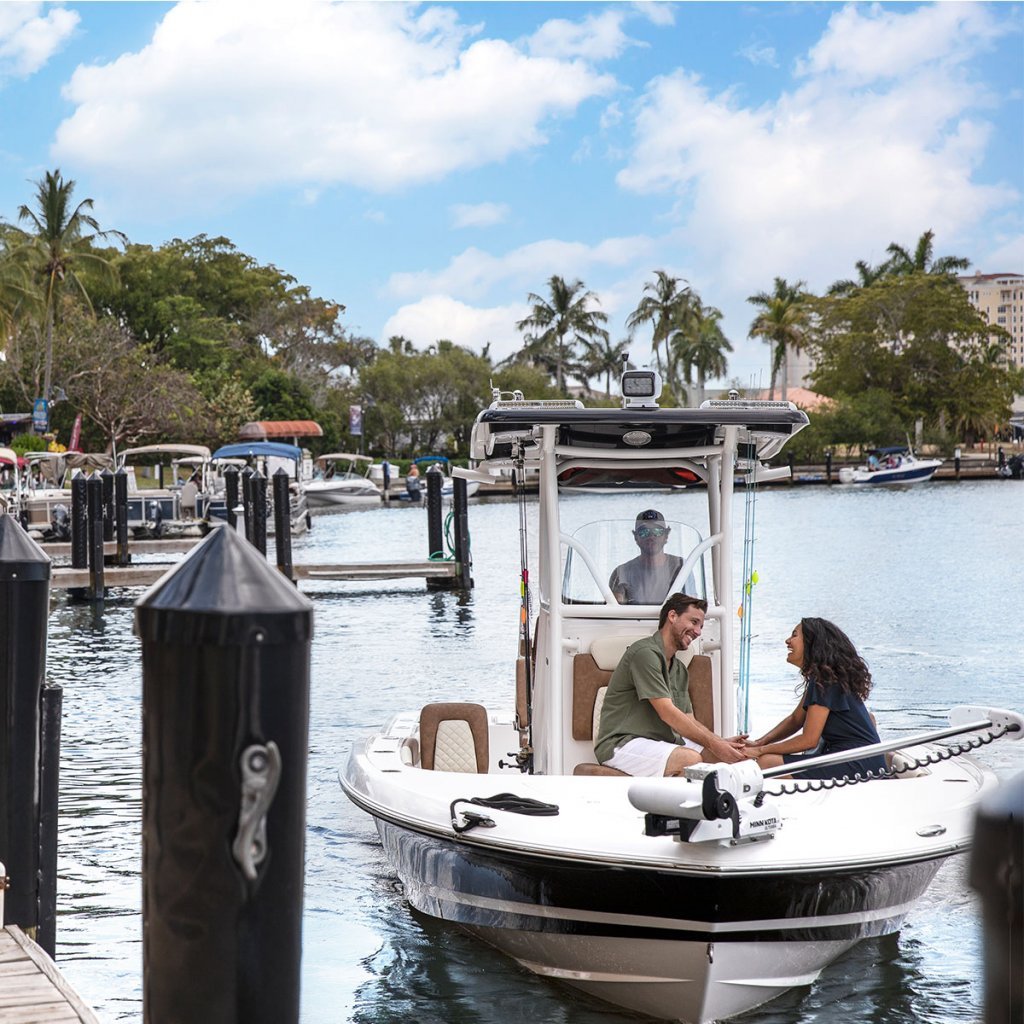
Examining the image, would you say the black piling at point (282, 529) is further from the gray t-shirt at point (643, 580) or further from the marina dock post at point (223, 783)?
the marina dock post at point (223, 783)

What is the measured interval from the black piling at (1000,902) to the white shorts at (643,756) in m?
5.52

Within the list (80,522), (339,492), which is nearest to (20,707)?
(80,522)

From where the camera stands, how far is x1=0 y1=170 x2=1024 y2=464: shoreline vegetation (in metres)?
56.9

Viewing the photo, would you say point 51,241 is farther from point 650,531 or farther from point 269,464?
point 650,531

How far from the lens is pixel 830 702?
6.96 metres

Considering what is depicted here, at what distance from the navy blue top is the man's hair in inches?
25.1

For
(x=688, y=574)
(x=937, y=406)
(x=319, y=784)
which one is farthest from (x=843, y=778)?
(x=937, y=406)

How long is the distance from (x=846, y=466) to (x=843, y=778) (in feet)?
244

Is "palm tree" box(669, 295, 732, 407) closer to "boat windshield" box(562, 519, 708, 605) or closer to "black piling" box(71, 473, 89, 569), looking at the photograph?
"black piling" box(71, 473, 89, 569)

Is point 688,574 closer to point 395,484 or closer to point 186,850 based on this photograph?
point 186,850

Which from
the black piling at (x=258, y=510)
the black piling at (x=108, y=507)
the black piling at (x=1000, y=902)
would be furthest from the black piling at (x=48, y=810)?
the black piling at (x=108, y=507)

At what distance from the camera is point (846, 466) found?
78.9 metres

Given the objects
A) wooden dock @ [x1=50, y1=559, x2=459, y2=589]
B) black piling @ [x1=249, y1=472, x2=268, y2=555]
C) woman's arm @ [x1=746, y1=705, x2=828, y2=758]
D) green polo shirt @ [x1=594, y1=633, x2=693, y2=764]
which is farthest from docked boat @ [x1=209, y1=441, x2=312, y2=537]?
woman's arm @ [x1=746, y1=705, x2=828, y2=758]

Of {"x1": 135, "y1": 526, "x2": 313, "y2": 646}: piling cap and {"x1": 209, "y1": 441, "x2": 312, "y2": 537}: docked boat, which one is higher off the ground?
{"x1": 209, "y1": 441, "x2": 312, "y2": 537}: docked boat
